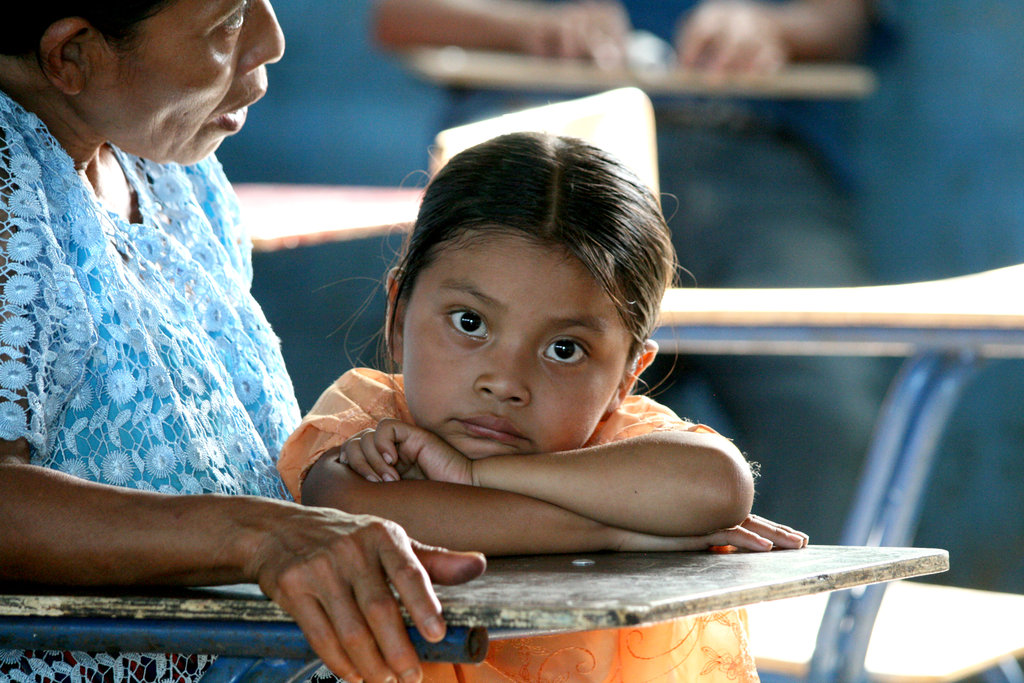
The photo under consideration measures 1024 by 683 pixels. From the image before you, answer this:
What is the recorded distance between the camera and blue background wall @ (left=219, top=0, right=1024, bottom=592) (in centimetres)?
383

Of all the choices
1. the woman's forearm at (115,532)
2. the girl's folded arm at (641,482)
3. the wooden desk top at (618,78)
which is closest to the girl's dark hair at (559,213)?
the girl's folded arm at (641,482)

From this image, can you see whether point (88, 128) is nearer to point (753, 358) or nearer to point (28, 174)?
point (28, 174)

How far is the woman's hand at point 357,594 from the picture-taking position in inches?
29.9

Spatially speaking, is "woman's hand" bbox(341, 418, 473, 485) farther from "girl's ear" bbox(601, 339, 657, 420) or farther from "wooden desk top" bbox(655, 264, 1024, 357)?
"wooden desk top" bbox(655, 264, 1024, 357)

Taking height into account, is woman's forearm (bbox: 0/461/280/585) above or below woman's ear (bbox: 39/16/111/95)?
below

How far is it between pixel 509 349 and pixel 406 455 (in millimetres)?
145

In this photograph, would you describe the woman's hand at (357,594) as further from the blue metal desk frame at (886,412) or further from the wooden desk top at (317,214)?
the blue metal desk frame at (886,412)

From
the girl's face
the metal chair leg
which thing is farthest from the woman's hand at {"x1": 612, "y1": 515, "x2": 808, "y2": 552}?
the metal chair leg

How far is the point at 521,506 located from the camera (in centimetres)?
105

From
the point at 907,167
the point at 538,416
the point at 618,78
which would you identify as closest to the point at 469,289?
the point at 538,416

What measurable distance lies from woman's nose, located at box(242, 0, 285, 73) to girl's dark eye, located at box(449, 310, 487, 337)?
0.35 metres

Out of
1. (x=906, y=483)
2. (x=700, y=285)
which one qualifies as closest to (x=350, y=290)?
(x=700, y=285)

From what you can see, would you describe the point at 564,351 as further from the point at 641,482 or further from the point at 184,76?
the point at 184,76

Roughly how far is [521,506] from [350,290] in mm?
4387
